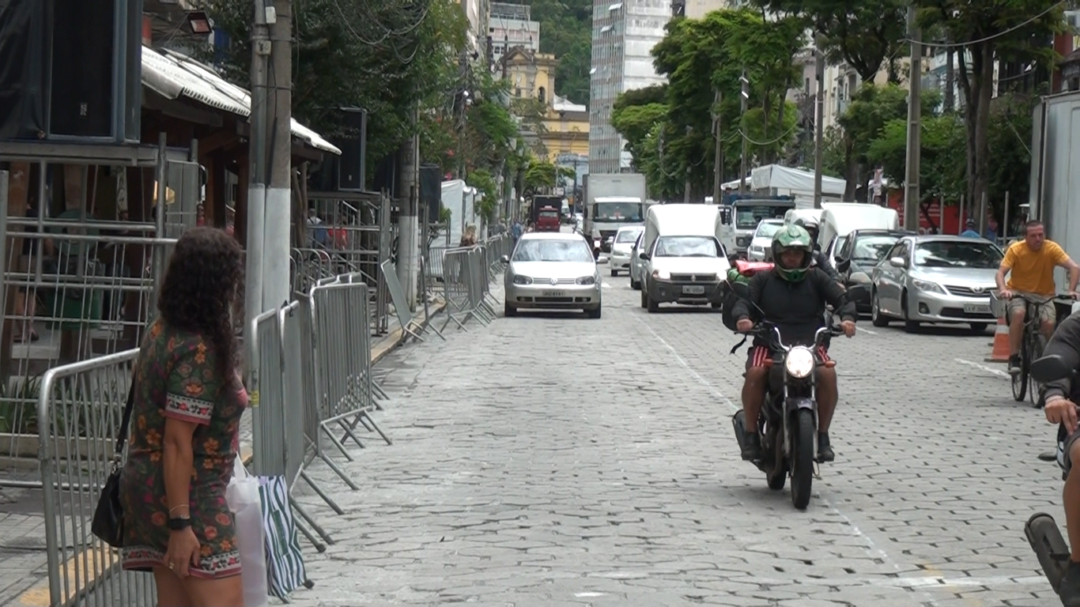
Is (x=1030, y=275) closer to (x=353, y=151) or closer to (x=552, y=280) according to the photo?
(x=353, y=151)

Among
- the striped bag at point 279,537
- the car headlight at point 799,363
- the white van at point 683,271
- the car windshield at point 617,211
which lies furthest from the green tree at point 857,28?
the striped bag at point 279,537

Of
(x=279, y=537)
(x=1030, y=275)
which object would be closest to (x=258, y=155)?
(x=1030, y=275)

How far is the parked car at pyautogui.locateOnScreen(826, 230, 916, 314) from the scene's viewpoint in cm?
3172

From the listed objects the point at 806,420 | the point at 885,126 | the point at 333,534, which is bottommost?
the point at 333,534

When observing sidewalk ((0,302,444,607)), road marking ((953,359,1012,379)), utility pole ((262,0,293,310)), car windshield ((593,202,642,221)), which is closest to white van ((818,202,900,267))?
road marking ((953,359,1012,379))

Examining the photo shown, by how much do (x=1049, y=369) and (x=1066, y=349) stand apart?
1.28ft

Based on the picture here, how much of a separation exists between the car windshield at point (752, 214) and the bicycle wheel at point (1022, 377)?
39.5 m

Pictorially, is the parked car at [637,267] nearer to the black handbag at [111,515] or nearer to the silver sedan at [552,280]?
the silver sedan at [552,280]

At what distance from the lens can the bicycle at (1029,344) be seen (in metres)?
16.4

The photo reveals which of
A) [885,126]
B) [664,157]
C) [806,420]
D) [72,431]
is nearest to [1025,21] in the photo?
[885,126]

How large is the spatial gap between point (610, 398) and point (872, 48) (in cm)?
3241

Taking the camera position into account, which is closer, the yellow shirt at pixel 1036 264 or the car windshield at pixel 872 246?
the yellow shirt at pixel 1036 264

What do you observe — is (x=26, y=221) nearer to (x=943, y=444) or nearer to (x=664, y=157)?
(x=943, y=444)

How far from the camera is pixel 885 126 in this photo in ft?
172
